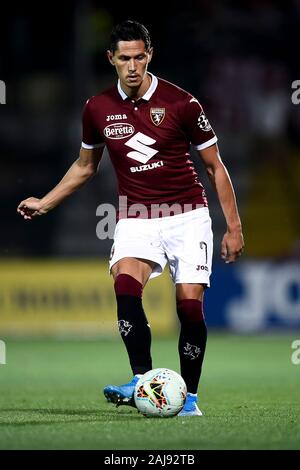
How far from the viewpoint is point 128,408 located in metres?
7.62

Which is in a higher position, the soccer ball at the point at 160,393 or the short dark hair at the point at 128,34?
the short dark hair at the point at 128,34

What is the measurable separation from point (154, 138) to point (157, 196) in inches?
14.7

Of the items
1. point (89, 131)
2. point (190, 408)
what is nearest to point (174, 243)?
point (89, 131)

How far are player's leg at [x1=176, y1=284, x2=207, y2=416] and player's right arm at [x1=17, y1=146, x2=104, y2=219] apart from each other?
1033mm

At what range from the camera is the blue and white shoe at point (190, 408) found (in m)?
7.00

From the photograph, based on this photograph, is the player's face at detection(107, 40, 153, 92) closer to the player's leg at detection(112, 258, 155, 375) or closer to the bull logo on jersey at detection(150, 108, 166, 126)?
the bull logo on jersey at detection(150, 108, 166, 126)

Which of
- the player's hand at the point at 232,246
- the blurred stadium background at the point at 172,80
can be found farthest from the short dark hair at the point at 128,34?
the blurred stadium background at the point at 172,80

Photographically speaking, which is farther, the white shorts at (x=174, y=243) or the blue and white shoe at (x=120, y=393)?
the white shorts at (x=174, y=243)

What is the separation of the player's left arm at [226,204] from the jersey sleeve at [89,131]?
2.32 ft

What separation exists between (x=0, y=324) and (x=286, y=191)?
6.27 meters

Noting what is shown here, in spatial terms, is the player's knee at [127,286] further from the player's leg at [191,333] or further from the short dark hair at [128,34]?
the short dark hair at [128,34]

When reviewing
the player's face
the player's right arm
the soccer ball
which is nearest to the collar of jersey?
the player's face

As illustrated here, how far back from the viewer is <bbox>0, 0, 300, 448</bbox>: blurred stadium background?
19.5 metres
